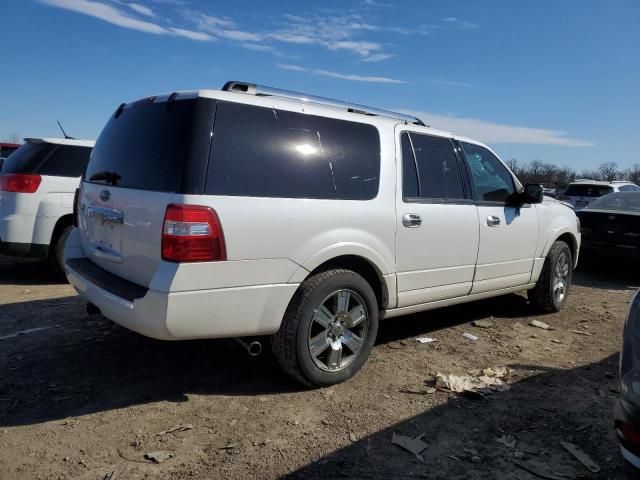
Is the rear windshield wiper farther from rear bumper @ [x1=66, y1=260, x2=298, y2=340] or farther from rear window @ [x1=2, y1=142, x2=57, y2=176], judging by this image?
rear window @ [x1=2, y1=142, x2=57, y2=176]

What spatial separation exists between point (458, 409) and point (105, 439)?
2201mm

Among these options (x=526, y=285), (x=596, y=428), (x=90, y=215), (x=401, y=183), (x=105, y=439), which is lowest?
(x=105, y=439)

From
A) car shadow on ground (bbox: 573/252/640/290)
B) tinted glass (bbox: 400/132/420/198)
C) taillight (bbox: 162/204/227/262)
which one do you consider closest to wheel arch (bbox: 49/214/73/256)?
taillight (bbox: 162/204/227/262)

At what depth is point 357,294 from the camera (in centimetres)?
384

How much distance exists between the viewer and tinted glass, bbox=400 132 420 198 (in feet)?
13.8

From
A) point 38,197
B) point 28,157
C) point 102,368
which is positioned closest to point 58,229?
point 38,197

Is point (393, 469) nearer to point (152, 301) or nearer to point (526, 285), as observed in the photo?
point (152, 301)

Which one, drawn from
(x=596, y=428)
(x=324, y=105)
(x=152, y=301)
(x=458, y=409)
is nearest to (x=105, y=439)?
(x=152, y=301)

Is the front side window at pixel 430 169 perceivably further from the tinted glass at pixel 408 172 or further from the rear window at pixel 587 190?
the rear window at pixel 587 190

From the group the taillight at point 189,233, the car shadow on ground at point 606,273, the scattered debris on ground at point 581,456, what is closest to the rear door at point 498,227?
the scattered debris on ground at point 581,456

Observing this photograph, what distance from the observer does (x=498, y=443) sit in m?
3.13

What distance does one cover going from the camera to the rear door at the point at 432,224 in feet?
13.8

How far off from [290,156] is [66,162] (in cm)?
433

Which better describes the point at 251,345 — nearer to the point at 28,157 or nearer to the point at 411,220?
the point at 411,220
